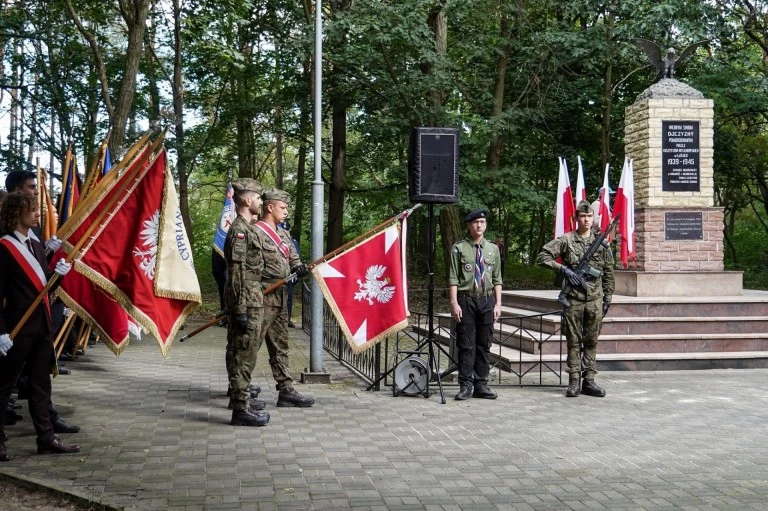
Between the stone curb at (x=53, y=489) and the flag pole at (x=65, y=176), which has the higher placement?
the flag pole at (x=65, y=176)

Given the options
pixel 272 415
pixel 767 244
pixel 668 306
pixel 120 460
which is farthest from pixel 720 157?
pixel 120 460

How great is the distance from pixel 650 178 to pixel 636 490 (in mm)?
9823

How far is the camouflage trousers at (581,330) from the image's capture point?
938 cm

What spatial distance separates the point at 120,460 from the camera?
6117 millimetres

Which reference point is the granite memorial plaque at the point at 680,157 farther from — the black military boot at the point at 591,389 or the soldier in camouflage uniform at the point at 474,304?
the soldier in camouflage uniform at the point at 474,304

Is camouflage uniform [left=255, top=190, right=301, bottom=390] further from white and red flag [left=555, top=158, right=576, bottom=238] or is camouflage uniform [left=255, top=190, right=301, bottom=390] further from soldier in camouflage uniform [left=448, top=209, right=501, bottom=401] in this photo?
white and red flag [left=555, top=158, right=576, bottom=238]

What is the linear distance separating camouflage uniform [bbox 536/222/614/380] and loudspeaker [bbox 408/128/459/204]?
1353mm

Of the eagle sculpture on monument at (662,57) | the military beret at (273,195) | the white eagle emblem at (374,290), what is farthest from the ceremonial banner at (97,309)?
the eagle sculpture on monument at (662,57)

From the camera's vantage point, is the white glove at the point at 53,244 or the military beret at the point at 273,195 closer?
the white glove at the point at 53,244

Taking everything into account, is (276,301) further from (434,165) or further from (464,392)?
(434,165)

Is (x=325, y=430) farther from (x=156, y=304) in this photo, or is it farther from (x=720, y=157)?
(x=720, y=157)

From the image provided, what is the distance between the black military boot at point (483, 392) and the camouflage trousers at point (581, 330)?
0.98 meters

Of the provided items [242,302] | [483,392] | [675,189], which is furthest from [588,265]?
[675,189]

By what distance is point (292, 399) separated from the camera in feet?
27.5
